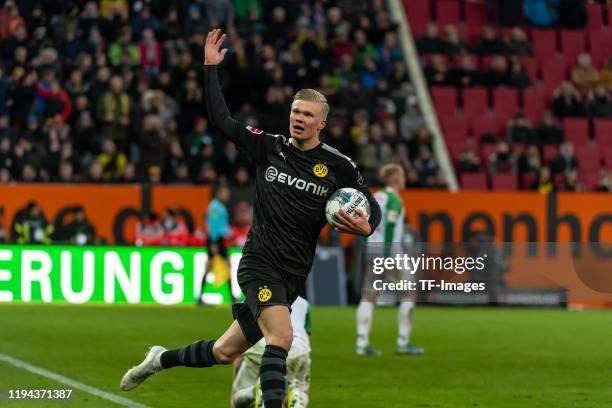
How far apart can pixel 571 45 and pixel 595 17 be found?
4.53 ft

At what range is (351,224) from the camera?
8.20m

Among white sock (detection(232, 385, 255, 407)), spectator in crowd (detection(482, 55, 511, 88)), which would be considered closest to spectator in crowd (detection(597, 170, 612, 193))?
spectator in crowd (detection(482, 55, 511, 88))

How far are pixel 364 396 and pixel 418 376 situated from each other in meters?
1.78

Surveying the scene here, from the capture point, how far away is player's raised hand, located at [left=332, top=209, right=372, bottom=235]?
820 centimetres

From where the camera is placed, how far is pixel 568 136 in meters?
29.1

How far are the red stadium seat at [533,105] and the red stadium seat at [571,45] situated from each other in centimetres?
173

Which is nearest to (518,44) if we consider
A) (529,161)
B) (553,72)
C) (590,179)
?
(553,72)

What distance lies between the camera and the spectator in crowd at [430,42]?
2888 centimetres

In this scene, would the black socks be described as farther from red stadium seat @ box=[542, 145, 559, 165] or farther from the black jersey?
red stadium seat @ box=[542, 145, 559, 165]

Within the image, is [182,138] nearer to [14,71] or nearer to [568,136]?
[14,71]

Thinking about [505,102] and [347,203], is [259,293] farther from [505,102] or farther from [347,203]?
[505,102]

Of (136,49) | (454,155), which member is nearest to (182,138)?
(136,49)

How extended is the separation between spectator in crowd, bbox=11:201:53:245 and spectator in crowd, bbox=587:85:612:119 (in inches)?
488

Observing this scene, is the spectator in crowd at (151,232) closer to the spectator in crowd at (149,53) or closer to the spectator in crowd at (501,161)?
the spectator in crowd at (149,53)
